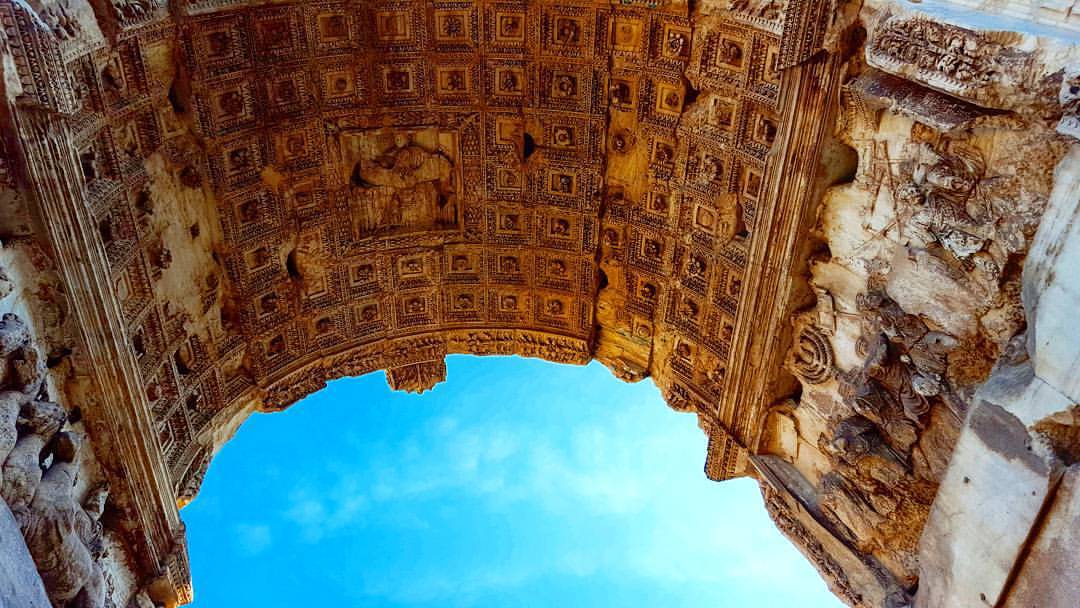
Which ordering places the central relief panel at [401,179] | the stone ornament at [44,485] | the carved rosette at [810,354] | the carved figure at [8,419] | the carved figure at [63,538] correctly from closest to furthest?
1. the carved figure at [8,419]
2. the stone ornament at [44,485]
3. the carved figure at [63,538]
4. the carved rosette at [810,354]
5. the central relief panel at [401,179]

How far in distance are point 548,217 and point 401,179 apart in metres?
1.83

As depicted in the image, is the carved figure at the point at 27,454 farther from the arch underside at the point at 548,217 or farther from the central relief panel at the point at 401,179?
the central relief panel at the point at 401,179

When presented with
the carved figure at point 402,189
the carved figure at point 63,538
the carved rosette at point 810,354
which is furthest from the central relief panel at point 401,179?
the carved figure at point 63,538

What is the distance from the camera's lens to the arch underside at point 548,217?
641cm

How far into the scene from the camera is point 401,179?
1051 cm

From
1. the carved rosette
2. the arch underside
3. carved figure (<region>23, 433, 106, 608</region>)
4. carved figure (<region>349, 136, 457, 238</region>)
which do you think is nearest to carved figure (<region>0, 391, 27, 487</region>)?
the arch underside

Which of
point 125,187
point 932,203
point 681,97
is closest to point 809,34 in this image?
point 932,203

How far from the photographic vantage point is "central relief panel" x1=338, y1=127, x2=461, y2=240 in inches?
406

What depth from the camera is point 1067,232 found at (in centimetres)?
530

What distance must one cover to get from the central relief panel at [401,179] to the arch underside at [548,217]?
0.11 ft

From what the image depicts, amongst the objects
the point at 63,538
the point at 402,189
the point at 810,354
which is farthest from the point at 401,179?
the point at 63,538

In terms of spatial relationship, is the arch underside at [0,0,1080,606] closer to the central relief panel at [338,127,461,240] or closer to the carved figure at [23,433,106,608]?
the central relief panel at [338,127,461,240]

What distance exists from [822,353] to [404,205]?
5205mm

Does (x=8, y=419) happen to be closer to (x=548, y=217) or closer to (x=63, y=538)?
(x=63, y=538)
